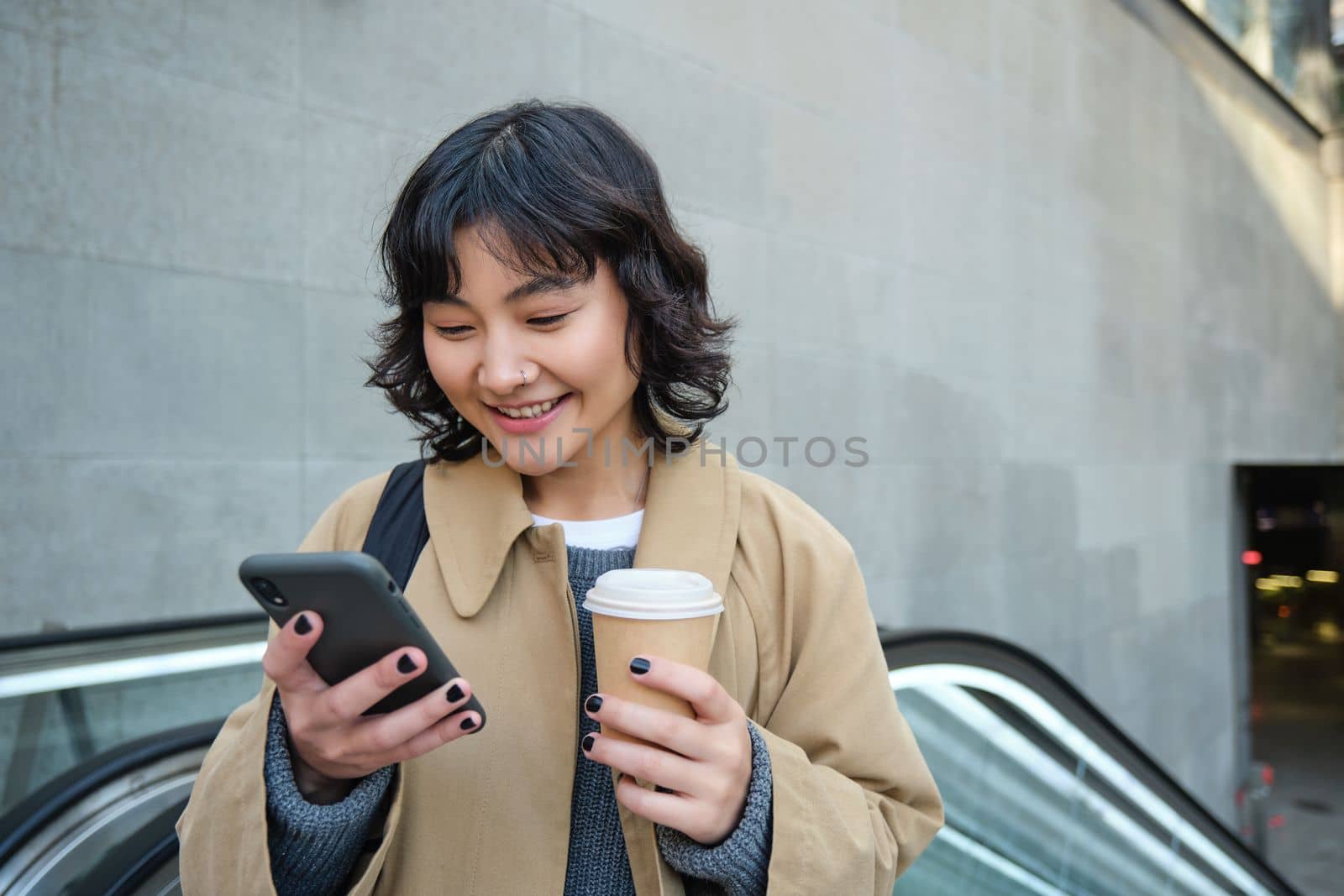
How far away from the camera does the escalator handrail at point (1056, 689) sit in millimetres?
3143

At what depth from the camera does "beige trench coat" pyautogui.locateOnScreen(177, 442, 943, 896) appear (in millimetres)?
984

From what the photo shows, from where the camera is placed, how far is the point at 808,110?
17.2ft

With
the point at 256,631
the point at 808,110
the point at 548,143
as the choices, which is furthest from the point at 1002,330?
the point at 548,143

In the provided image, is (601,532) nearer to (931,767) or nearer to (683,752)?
(683,752)

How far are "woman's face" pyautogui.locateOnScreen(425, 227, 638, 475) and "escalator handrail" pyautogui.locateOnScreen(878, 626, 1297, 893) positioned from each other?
2.04 m

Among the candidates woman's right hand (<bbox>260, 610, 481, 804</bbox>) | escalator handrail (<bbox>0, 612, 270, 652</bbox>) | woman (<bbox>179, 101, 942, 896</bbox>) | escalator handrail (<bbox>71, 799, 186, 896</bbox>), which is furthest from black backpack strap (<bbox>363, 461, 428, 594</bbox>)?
escalator handrail (<bbox>0, 612, 270, 652</bbox>)

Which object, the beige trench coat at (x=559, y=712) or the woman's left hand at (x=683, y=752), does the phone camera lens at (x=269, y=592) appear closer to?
the beige trench coat at (x=559, y=712)

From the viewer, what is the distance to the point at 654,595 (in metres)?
0.89

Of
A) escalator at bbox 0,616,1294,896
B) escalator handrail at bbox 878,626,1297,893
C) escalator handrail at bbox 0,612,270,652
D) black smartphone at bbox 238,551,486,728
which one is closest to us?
black smartphone at bbox 238,551,486,728

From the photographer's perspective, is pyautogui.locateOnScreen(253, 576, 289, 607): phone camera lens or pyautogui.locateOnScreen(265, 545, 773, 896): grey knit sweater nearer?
pyautogui.locateOnScreen(253, 576, 289, 607): phone camera lens

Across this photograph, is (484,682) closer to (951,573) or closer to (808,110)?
(808,110)

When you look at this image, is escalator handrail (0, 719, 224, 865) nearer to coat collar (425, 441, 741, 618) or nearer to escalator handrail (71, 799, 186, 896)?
escalator handrail (71, 799, 186, 896)

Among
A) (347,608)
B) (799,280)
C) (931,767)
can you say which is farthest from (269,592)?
(799,280)

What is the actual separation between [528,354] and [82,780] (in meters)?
1.22
